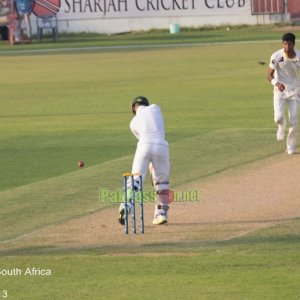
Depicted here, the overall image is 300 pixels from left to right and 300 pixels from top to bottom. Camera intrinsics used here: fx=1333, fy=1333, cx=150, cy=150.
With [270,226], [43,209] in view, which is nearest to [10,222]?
[43,209]

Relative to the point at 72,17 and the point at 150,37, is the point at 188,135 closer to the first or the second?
the point at 150,37

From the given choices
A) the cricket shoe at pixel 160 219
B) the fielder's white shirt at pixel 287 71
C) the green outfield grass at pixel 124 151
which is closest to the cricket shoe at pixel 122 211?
the cricket shoe at pixel 160 219

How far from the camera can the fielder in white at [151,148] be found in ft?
50.9

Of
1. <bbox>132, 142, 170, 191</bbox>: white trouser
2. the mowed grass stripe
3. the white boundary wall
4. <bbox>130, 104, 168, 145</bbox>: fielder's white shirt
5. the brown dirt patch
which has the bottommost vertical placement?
the brown dirt patch

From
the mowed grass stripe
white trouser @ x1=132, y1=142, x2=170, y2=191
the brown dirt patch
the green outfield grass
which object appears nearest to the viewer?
the green outfield grass

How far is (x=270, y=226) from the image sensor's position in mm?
15789

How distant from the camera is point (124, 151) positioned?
76.4 feet

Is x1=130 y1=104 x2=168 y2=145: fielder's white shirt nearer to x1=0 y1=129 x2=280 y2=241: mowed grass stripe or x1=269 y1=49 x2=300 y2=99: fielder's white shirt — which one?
x1=0 y1=129 x2=280 y2=241: mowed grass stripe

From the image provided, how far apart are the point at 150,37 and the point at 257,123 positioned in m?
30.5

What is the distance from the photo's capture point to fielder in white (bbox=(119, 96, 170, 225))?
15500mm

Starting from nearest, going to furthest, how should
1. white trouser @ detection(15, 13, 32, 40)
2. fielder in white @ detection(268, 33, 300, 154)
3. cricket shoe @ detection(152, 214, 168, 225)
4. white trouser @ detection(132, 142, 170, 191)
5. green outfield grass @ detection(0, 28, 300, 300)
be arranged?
green outfield grass @ detection(0, 28, 300, 300)
white trouser @ detection(132, 142, 170, 191)
cricket shoe @ detection(152, 214, 168, 225)
fielder in white @ detection(268, 33, 300, 154)
white trouser @ detection(15, 13, 32, 40)

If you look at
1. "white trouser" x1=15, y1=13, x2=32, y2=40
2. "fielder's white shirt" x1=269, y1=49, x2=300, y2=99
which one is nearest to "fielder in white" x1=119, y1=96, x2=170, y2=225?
"fielder's white shirt" x1=269, y1=49, x2=300, y2=99

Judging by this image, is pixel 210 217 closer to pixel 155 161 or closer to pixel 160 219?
pixel 160 219

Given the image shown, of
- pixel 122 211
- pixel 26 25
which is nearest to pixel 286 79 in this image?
pixel 122 211
